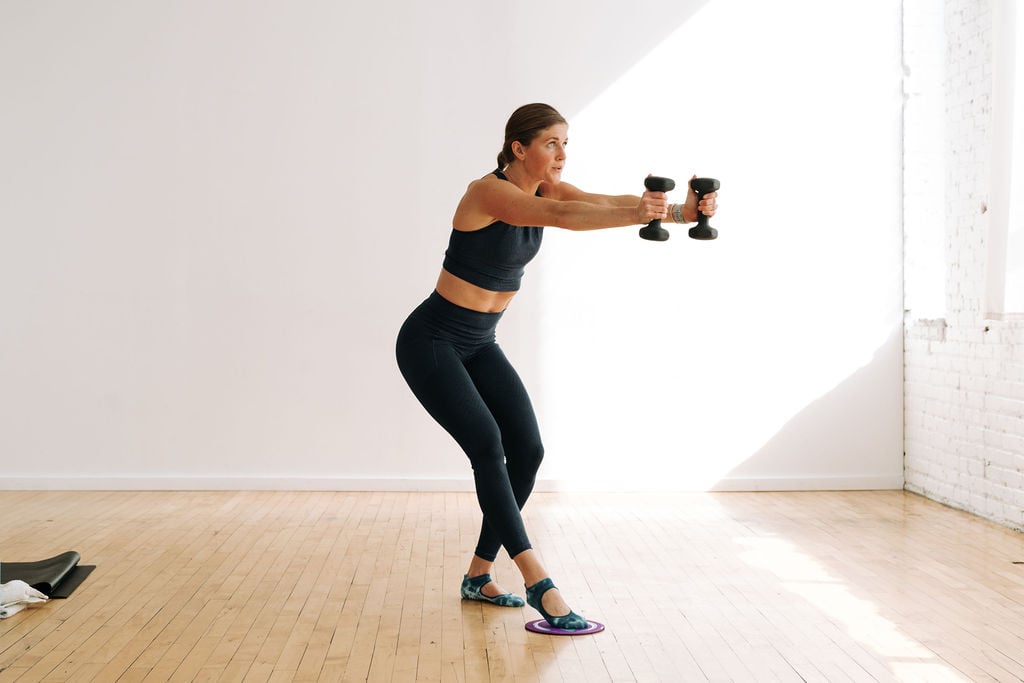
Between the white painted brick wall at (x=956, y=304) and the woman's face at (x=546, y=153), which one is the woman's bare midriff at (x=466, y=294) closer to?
A: the woman's face at (x=546, y=153)

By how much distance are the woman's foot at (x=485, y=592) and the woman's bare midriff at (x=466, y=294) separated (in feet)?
2.79

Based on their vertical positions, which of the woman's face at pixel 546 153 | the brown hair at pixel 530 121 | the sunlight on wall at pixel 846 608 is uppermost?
the brown hair at pixel 530 121

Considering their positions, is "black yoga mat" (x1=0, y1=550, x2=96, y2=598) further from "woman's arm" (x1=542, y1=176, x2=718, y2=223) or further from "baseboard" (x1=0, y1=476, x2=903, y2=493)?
"woman's arm" (x1=542, y1=176, x2=718, y2=223)

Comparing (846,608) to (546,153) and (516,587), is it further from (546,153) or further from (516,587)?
(546,153)

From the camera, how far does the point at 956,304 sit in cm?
489

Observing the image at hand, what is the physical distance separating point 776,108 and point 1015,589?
2.80m

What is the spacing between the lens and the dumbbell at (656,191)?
8.14 feet

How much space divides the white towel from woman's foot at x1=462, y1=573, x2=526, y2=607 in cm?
128

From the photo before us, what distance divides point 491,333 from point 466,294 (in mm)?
205

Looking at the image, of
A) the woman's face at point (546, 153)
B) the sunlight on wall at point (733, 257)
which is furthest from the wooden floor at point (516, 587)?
the woman's face at point (546, 153)

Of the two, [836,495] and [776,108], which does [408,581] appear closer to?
[836,495]

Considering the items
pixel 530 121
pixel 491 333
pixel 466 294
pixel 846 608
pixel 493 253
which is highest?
pixel 530 121

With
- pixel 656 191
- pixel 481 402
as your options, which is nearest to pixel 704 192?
pixel 656 191

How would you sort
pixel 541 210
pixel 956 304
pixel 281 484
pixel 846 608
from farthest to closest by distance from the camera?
pixel 281 484 < pixel 956 304 < pixel 846 608 < pixel 541 210
